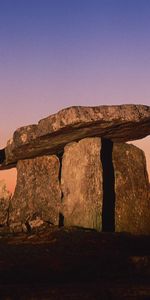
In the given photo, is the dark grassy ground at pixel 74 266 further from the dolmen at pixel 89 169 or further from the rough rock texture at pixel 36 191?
the rough rock texture at pixel 36 191

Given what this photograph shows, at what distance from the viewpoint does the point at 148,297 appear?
3135 mm

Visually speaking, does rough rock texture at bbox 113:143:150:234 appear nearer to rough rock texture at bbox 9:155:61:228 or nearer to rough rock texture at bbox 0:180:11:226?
rough rock texture at bbox 9:155:61:228

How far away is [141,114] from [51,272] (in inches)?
149

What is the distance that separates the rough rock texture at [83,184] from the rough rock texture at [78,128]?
26 centimetres

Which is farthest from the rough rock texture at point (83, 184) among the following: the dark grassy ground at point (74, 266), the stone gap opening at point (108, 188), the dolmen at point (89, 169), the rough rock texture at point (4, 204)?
the rough rock texture at point (4, 204)

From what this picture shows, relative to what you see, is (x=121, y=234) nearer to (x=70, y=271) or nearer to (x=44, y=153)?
(x=70, y=271)

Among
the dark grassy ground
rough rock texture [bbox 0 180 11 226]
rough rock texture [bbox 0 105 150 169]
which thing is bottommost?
→ the dark grassy ground

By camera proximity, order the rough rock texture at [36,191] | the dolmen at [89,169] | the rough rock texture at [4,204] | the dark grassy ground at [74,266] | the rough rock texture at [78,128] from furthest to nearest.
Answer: the rough rock texture at [4,204] < the rough rock texture at [36,191] < the dolmen at [89,169] < the rough rock texture at [78,128] < the dark grassy ground at [74,266]

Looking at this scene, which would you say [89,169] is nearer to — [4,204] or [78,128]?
[78,128]

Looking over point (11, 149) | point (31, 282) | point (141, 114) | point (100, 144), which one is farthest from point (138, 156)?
point (31, 282)

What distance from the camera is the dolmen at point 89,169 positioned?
7.04 m

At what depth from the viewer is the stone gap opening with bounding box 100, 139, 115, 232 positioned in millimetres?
7492

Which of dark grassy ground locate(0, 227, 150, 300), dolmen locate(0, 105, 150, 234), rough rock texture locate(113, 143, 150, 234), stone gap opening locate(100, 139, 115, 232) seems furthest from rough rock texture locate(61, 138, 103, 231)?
dark grassy ground locate(0, 227, 150, 300)

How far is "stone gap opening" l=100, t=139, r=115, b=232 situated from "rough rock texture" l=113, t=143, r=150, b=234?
8 cm
